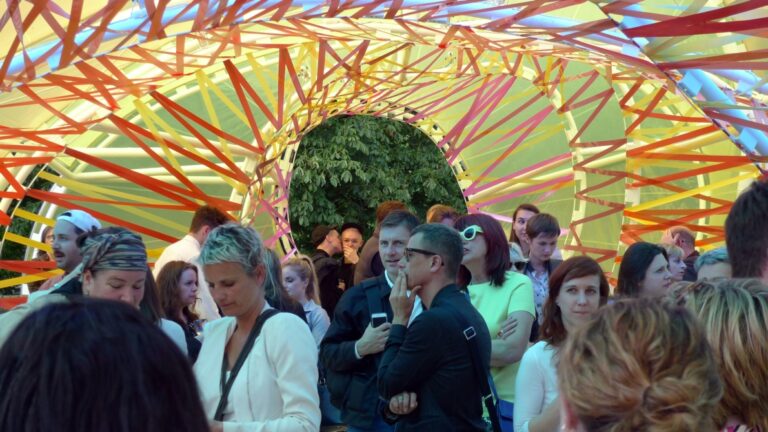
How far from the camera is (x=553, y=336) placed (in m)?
4.95

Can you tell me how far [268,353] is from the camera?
3.85 metres

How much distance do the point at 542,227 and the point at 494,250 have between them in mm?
1299

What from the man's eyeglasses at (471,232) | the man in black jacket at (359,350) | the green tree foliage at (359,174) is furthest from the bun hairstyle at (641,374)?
the green tree foliage at (359,174)

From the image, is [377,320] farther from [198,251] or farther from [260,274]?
[198,251]

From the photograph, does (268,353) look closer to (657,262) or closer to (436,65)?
(657,262)

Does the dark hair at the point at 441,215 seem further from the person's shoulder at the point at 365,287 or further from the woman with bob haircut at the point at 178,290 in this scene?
the person's shoulder at the point at 365,287

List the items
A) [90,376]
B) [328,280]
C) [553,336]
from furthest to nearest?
[328,280] → [553,336] → [90,376]

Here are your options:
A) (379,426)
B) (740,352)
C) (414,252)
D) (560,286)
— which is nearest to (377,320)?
(379,426)

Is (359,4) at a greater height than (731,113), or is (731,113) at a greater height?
(359,4)

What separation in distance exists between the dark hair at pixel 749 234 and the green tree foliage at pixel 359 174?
21028 mm

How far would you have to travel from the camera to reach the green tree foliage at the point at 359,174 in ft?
83.7

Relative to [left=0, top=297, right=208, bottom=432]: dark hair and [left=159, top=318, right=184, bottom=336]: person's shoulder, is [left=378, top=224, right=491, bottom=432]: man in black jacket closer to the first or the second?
[left=159, top=318, right=184, bottom=336]: person's shoulder

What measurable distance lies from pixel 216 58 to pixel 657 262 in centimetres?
634

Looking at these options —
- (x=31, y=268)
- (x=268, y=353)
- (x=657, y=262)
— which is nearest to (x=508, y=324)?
(x=657, y=262)
